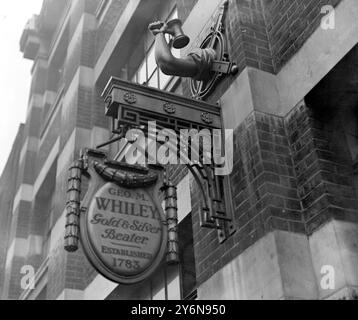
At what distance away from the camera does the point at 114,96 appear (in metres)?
6.48

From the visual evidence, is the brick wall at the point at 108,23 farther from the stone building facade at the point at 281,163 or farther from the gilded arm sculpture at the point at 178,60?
the gilded arm sculpture at the point at 178,60

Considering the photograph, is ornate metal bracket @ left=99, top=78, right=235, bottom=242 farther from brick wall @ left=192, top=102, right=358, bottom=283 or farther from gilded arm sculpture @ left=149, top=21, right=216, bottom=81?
gilded arm sculpture @ left=149, top=21, right=216, bottom=81

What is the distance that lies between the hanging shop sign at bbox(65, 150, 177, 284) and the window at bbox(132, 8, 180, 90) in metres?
4.67

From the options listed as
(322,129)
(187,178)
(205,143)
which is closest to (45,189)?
(187,178)

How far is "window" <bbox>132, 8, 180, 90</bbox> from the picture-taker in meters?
→ 11.3

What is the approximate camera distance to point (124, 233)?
5.93m

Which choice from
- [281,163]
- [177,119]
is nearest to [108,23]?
[177,119]

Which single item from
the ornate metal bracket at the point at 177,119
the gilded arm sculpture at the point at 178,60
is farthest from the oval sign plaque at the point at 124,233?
the gilded arm sculpture at the point at 178,60

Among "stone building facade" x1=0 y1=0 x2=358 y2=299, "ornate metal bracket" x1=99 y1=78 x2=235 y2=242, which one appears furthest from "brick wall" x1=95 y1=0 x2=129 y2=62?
"ornate metal bracket" x1=99 y1=78 x2=235 y2=242

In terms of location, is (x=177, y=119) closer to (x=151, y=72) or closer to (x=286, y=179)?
(x=286, y=179)

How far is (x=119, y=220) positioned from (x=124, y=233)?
0.15 metres
